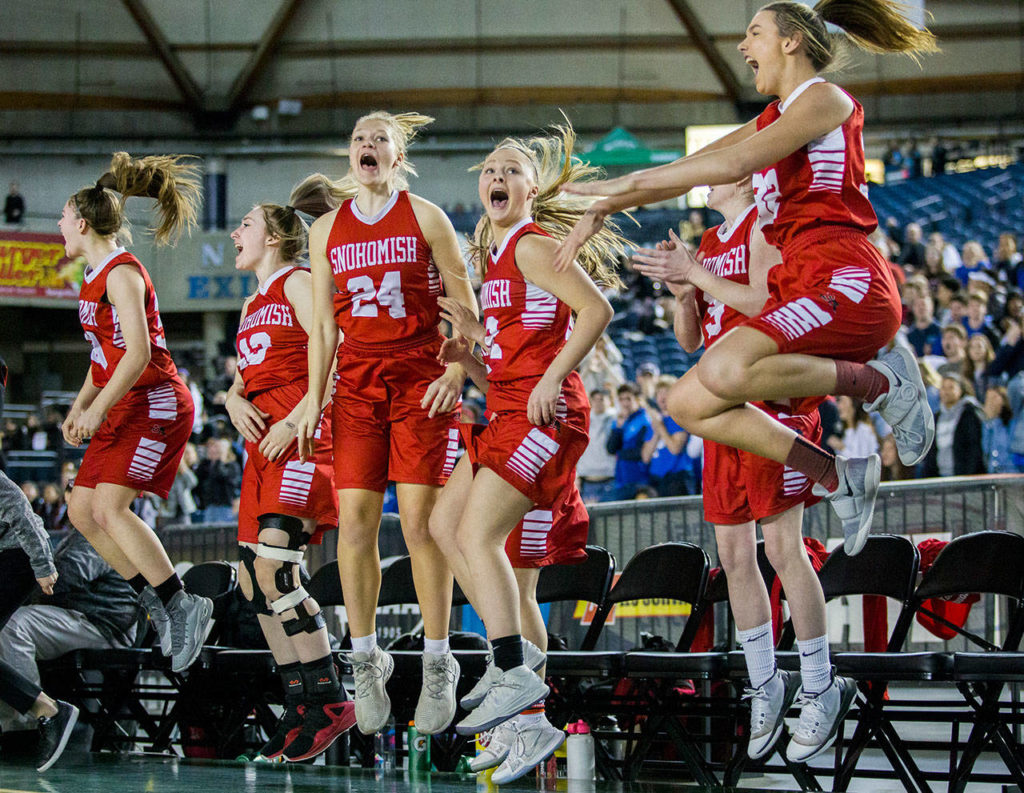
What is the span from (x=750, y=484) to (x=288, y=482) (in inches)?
75.7

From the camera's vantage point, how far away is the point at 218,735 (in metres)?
6.50

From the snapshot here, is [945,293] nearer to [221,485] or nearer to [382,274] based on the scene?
[221,485]

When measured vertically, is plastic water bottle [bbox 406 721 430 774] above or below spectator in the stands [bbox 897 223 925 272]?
below

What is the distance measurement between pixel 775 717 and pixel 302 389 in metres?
2.43

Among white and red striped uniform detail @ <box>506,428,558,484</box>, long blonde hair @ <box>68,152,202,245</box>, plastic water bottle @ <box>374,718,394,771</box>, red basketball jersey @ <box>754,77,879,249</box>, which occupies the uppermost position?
long blonde hair @ <box>68,152,202,245</box>

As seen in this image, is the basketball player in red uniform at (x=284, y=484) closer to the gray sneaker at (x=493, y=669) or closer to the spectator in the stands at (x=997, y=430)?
the gray sneaker at (x=493, y=669)

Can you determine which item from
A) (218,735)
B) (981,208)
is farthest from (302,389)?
(981,208)

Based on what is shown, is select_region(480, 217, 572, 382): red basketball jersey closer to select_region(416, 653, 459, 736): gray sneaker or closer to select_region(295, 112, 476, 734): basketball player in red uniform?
select_region(295, 112, 476, 734): basketball player in red uniform

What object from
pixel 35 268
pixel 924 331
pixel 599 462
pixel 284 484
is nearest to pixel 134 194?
pixel 284 484

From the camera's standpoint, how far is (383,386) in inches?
186

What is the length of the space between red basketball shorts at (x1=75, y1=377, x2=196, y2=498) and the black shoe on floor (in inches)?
41.0

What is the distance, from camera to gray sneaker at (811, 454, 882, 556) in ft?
12.7

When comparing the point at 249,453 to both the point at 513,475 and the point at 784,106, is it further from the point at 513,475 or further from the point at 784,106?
the point at 784,106

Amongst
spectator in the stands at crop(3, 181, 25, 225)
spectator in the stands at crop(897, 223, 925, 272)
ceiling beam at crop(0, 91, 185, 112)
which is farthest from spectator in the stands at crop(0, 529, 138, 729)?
ceiling beam at crop(0, 91, 185, 112)
